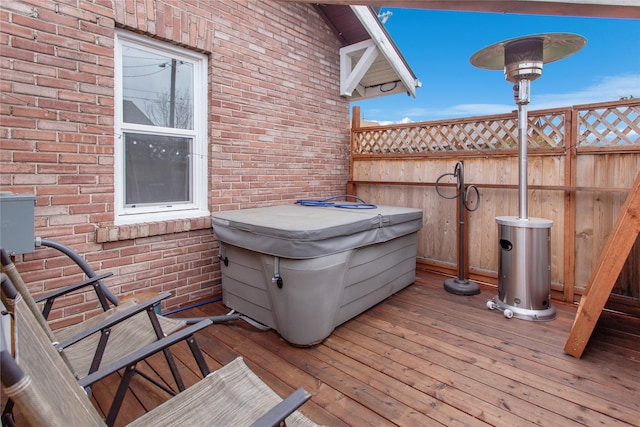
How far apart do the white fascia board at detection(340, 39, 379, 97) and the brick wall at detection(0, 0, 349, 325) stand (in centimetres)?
36

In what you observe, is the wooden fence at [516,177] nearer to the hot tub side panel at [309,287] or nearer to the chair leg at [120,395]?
the hot tub side panel at [309,287]

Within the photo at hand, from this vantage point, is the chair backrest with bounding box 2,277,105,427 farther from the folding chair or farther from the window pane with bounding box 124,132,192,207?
the window pane with bounding box 124,132,192,207

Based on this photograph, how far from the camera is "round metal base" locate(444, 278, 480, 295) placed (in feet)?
12.5

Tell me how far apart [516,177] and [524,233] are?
1039 mm

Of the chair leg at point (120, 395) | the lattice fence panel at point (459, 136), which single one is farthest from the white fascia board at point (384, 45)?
the chair leg at point (120, 395)

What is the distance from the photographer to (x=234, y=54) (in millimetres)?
3713

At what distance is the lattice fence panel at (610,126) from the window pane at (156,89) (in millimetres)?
3890

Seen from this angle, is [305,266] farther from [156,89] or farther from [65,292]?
[156,89]

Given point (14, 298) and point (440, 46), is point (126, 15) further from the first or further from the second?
point (440, 46)

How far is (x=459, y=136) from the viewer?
14.3ft

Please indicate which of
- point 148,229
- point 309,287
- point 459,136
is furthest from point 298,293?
point 459,136

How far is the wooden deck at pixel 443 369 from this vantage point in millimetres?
1923

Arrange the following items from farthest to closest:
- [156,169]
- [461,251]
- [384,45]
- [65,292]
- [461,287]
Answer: [384,45]
[461,251]
[461,287]
[156,169]
[65,292]

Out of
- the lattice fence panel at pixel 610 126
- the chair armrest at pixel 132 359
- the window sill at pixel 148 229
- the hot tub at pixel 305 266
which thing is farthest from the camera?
the lattice fence panel at pixel 610 126
